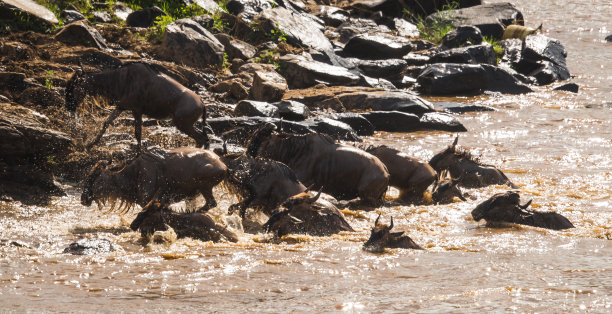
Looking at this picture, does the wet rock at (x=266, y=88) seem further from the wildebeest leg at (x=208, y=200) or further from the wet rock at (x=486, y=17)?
the wet rock at (x=486, y=17)

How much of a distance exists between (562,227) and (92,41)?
8486 millimetres

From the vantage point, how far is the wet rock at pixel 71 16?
1412cm

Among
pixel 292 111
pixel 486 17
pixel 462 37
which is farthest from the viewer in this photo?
pixel 486 17

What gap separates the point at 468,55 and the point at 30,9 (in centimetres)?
937

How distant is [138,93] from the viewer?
923 centimetres

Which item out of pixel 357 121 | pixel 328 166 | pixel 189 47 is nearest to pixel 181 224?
pixel 328 166

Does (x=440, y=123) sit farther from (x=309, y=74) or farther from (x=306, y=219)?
(x=306, y=219)

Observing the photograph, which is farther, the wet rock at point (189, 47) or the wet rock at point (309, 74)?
the wet rock at point (309, 74)

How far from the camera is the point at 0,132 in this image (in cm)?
813

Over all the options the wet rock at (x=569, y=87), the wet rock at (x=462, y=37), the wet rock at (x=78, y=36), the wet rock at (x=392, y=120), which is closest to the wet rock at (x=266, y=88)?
the wet rock at (x=392, y=120)

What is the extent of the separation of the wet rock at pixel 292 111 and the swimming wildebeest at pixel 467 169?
2.83 metres

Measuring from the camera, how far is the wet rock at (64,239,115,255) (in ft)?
20.7

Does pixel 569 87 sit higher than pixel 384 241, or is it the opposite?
pixel 384 241

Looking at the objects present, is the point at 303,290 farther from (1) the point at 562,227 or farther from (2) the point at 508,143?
(2) the point at 508,143
